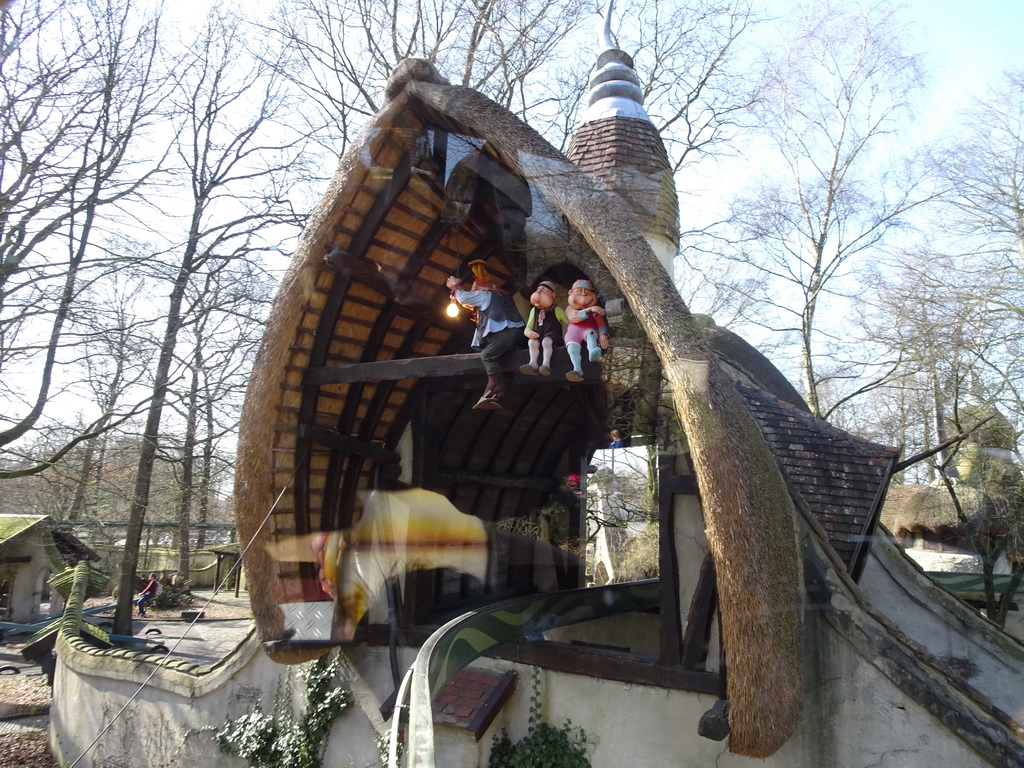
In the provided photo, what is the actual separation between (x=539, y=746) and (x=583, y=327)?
313cm

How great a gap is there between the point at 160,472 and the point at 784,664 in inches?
761

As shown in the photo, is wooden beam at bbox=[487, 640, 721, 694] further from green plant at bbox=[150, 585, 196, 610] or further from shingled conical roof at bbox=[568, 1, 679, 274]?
green plant at bbox=[150, 585, 196, 610]

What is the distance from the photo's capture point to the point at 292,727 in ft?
21.7

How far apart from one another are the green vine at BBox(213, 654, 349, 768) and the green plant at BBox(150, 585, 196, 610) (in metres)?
13.6

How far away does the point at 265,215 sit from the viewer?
46.1 feet

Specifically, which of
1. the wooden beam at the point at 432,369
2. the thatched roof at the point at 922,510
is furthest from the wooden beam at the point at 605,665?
the thatched roof at the point at 922,510

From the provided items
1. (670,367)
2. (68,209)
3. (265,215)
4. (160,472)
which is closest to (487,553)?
(670,367)

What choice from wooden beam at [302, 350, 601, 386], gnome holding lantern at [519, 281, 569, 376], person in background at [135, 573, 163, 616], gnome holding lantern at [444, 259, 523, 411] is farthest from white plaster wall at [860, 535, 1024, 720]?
person in background at [135, 573, 163, 616]

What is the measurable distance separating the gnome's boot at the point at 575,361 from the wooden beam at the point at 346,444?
2465 mm

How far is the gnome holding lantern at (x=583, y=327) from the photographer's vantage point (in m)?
5.00

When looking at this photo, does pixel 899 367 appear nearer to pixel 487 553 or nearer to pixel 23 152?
pixel 487 553

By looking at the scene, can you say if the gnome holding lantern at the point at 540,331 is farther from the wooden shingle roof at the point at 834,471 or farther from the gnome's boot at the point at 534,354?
the wooden shingle roof at the point at 834,471

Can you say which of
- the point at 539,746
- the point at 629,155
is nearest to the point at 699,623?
the point at 539,746

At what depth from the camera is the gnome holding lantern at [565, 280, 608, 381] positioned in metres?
5.00
